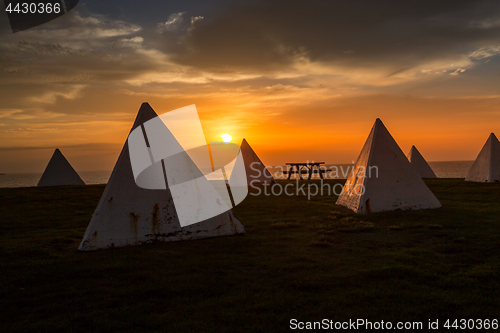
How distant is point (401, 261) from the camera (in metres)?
4.71

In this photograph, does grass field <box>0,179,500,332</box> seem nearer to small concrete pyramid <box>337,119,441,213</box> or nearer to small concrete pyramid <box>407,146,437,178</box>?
small concrete pyramid <box>337,119,441,213</box>

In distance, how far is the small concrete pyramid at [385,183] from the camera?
9.34 m

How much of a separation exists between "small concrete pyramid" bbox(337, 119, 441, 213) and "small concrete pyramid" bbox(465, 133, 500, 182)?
1376 cm

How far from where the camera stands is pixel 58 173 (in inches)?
898

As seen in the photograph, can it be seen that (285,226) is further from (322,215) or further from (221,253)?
(221,253)

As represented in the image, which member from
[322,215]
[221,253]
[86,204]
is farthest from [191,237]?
[86,204]

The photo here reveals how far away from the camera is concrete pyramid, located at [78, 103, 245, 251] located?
18.5 feet

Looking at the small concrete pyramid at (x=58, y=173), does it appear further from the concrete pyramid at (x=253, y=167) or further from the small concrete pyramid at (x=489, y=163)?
the small concrete pyramid at (x=489, y=163)

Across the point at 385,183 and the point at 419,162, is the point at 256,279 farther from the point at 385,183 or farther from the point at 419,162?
the point at 419,162

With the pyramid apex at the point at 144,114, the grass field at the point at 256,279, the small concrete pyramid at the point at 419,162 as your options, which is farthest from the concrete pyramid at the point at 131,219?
the small concrete pyramid at the point at 419,162

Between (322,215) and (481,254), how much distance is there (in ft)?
14.6

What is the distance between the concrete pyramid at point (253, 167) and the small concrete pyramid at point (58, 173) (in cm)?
Answer: 1328

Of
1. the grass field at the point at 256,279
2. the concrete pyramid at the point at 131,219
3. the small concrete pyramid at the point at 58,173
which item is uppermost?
the small concrete pyramid at the point at 58,173

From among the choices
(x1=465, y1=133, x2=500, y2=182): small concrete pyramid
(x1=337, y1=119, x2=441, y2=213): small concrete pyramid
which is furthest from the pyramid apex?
(x1=465, y1=133, x2=500, y2=182): small concrete pyramid
